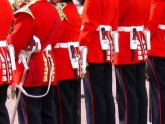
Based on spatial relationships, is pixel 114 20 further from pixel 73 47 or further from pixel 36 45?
pixel 36 45

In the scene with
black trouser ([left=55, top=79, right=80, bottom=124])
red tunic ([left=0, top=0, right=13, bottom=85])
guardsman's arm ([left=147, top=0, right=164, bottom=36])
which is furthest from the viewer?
guardsman's arm ([left=147, top=0, right=164, bottom=36])

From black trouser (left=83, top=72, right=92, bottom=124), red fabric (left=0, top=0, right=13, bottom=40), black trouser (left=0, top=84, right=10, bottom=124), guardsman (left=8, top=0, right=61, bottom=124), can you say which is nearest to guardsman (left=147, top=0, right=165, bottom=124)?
black trouser (left=83, top=72, right=92, bottom=124)

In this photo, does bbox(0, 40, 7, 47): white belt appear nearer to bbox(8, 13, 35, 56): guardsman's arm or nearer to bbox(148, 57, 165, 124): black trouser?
bbox(8, 13, 35, 56): guardsman's arm

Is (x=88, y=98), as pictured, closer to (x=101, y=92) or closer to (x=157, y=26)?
(x=101, y=92)

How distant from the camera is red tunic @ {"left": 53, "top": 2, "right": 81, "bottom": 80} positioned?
5.12 metres

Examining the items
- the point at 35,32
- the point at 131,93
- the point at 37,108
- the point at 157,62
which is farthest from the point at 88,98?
the point at 35,32

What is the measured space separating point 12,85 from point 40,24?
537 millimetres

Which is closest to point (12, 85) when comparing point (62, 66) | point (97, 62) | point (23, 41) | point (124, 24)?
point (23, 41)

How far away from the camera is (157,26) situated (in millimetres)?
5777

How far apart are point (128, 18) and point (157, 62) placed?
22.9 inches

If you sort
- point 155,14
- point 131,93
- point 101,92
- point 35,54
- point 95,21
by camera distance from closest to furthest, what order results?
1. point 35,54
2. point 95,21
3. point 101,92
4. point 131,93
5. point 155,14

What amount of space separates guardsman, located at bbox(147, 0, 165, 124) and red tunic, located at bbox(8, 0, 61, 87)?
1.45 m

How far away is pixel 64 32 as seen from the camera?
5.12 m

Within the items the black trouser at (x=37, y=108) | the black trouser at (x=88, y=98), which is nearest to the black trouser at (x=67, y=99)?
the black trouser at (x=88, y=98)
